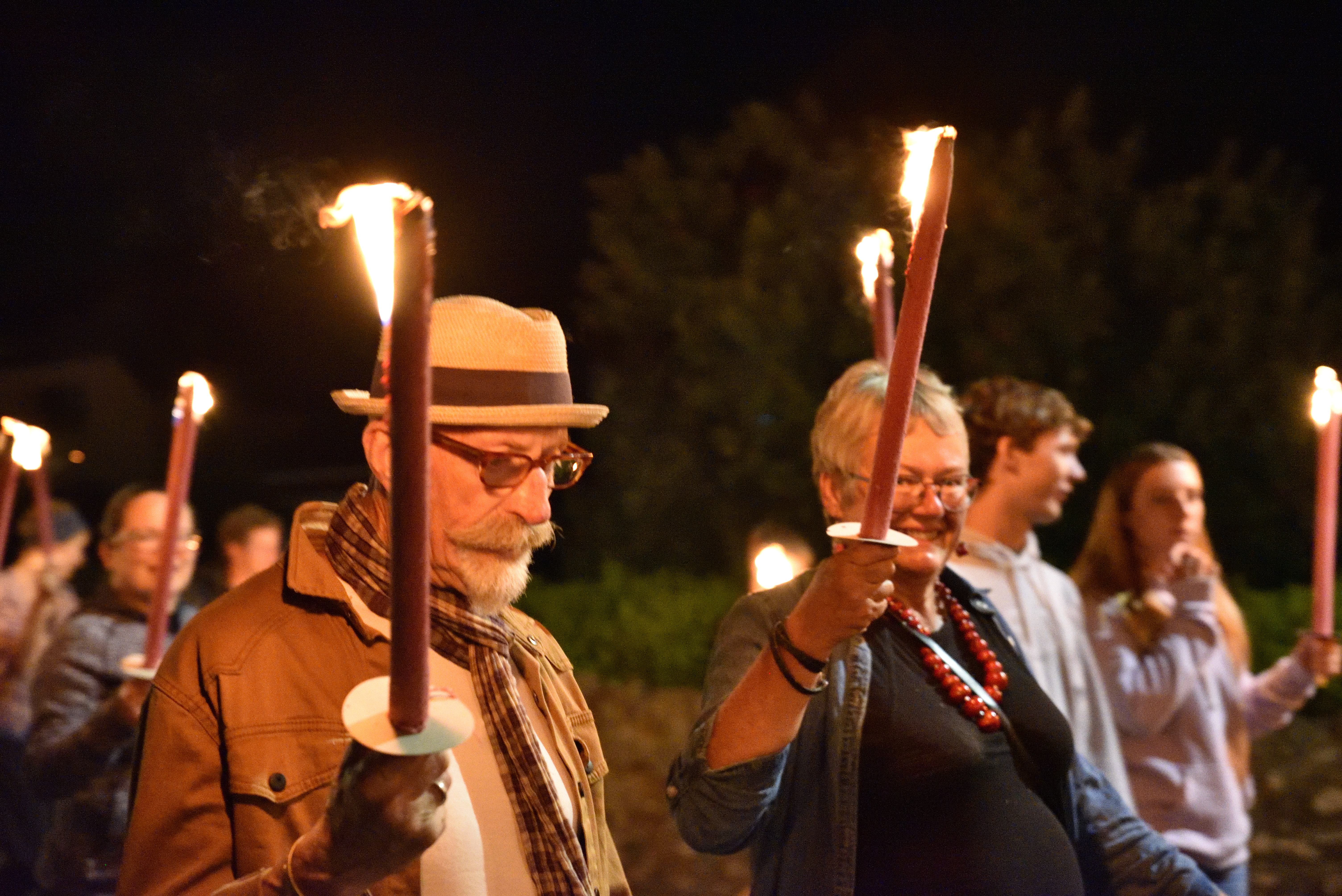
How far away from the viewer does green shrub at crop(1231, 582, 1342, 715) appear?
9.80 meters

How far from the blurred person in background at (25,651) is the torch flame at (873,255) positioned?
2890 millimetres

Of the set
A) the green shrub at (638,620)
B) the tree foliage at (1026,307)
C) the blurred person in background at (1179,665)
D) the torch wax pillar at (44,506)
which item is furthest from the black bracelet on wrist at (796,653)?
the green shrub at (638,620)

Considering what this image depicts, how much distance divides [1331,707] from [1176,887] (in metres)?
7.89

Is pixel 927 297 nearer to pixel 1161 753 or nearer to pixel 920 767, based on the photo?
pixel 920 767

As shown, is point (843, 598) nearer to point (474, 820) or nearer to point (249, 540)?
point (474, 820)

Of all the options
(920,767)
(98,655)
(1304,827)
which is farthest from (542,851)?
(1304,827)

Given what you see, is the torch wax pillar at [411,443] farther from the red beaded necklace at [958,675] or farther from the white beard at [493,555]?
the red beaded necklace at [958,675]

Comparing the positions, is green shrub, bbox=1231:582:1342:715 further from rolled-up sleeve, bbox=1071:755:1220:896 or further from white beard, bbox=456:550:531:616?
white beard, bbox=456:550:531:616

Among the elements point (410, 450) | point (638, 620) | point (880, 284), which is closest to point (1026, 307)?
point (638, 620)

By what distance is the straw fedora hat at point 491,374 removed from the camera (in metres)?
2.21

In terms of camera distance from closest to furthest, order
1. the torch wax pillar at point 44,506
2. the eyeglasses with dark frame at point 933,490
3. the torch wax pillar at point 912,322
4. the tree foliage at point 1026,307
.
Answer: the torch wax pillar at point 912,322 < the eyeglasses with dark frame at point 933,490 < the torch wax pillar at point 44,506 < the tree foliage at point 1026,307

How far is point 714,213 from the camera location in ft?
49.1

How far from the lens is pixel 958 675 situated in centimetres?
286

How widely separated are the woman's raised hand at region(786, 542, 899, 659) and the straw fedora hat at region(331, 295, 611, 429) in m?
0.48
